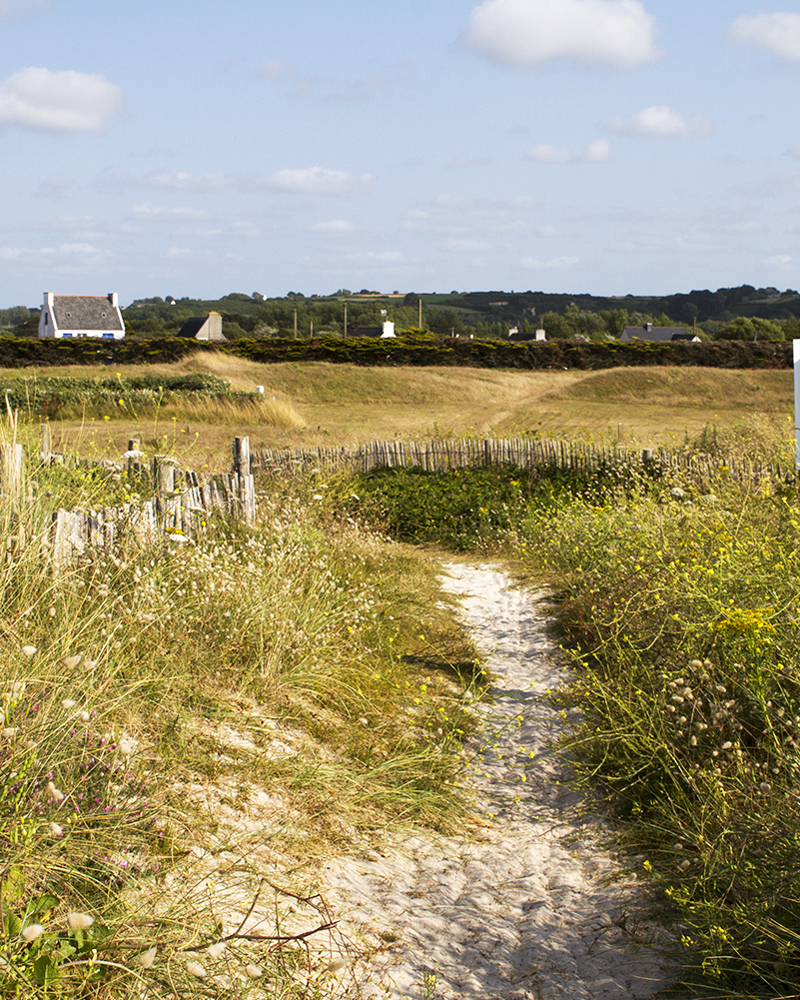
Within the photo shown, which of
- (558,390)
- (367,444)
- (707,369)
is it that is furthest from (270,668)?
(707,369)

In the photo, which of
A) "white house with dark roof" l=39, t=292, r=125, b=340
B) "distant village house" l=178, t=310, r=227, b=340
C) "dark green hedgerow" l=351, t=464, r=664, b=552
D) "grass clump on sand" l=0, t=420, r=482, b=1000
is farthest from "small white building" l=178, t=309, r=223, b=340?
"grass clump on sand" l=0, t=420, r=482, b=1000

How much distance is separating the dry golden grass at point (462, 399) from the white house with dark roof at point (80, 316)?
33.1 meters

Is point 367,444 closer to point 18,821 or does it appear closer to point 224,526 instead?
point 224,526

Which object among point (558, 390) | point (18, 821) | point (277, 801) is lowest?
point (277, 801)

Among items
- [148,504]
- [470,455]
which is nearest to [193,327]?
[470,455]

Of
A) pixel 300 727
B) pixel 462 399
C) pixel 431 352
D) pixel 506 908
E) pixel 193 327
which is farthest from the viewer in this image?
pixel 193 327

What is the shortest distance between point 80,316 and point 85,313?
512 mm

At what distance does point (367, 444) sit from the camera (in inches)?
437

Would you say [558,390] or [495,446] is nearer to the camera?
[495,446]

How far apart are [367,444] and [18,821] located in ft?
30.4

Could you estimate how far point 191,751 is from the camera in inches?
114

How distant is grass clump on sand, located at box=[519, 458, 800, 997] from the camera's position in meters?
2.10

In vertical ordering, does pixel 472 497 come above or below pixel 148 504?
below

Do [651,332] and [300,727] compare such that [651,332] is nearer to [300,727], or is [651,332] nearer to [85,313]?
[85,313]
